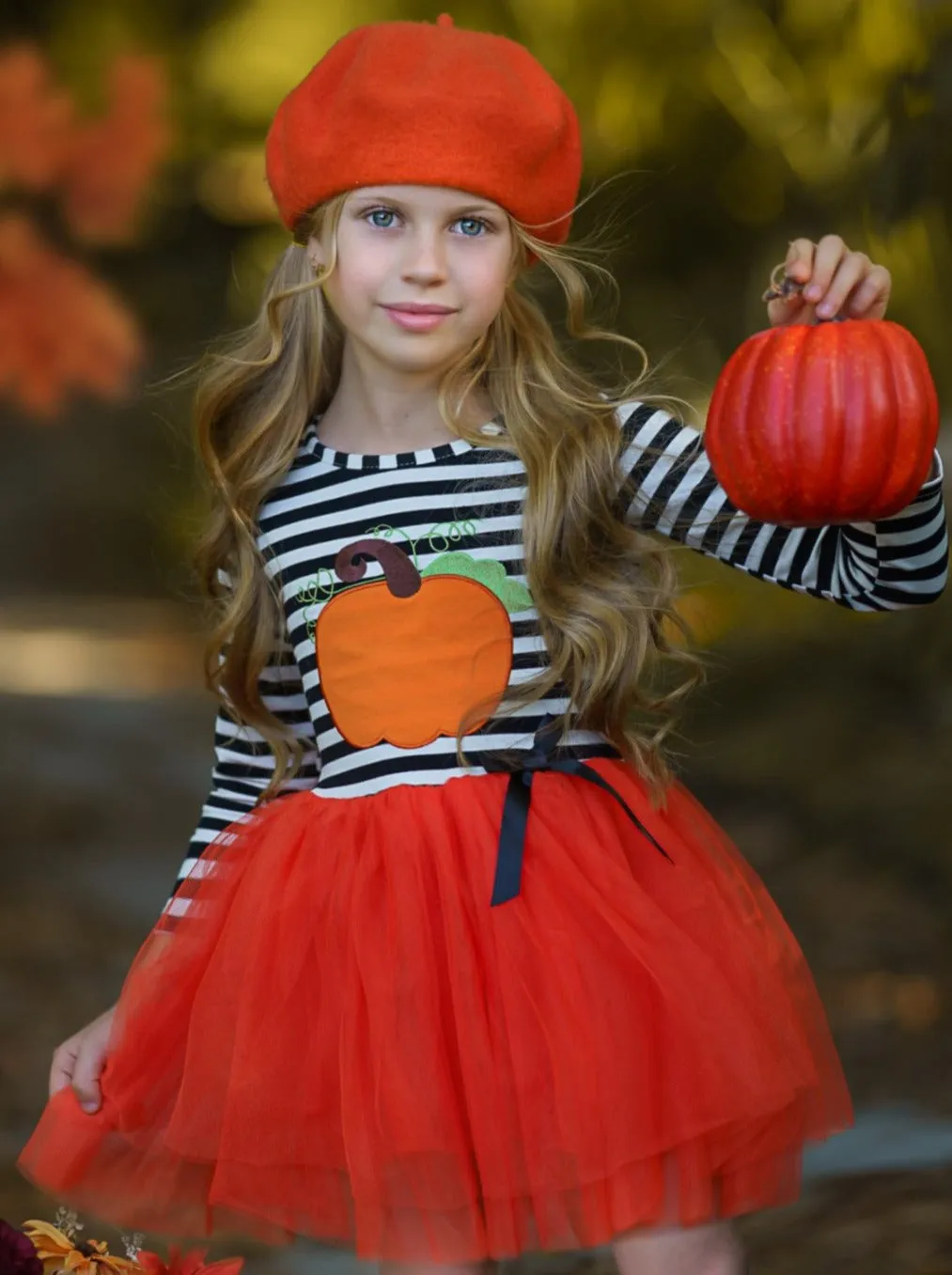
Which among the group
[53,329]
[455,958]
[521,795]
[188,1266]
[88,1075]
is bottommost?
[188,1266]

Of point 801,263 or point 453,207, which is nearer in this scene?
point 801,263

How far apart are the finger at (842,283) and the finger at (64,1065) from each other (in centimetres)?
88

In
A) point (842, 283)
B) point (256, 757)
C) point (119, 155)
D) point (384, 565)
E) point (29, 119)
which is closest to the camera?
point (842, 283)

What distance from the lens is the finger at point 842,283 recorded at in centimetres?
126

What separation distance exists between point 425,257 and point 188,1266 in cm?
83

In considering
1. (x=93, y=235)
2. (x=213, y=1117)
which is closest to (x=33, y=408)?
(x=93, y=235)

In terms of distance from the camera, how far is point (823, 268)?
126 cm

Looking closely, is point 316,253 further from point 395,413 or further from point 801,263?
point 801,263

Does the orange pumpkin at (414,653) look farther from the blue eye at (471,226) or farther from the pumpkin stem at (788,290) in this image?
the pumpkin stem at (788,290)

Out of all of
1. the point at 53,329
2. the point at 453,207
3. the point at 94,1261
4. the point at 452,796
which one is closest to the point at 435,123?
the point at 453,207

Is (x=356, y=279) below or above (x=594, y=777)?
above

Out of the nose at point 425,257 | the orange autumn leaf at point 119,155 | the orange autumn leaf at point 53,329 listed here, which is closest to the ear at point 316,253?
the nose at point 425,257

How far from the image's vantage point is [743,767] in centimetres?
471

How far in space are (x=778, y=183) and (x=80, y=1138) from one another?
12.4ft
